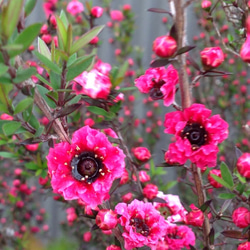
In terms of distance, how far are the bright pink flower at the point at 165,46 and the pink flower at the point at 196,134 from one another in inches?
4.8

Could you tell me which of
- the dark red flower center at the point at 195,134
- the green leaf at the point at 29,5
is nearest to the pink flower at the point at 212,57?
the dark red flower center at the point at 195,134

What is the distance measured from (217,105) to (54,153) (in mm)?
1506

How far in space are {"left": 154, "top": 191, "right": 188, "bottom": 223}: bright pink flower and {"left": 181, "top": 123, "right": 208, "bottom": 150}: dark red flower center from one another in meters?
0.21

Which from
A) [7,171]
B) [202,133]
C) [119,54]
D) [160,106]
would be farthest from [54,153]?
[160,106]

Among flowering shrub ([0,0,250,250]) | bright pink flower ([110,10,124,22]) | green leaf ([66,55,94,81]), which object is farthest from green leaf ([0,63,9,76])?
bright pink flower ([110,10,124,22])

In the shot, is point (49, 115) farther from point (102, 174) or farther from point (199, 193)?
point (199, 193)

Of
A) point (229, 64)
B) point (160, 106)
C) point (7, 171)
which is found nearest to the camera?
point (7, 171)

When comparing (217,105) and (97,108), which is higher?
(97,108)

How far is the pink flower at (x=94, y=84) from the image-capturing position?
0.55 meters

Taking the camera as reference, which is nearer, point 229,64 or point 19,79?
point 19,79

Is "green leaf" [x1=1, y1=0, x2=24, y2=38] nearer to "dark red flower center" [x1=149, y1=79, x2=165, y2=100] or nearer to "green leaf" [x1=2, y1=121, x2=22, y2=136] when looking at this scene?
"green leaf" [x1=2, y1=121, x2=22, y2=136]

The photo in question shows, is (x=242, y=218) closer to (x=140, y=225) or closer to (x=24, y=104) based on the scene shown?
(x=140, y=225)

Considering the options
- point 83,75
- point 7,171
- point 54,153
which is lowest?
point 7,171

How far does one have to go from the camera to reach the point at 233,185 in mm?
619
